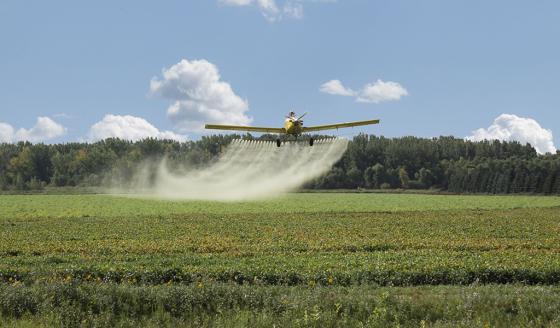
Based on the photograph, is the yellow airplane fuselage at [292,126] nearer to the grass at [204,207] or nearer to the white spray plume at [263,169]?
the grass at [204,207]

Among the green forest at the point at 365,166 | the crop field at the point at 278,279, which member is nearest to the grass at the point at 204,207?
the crop field at the point at 278,279

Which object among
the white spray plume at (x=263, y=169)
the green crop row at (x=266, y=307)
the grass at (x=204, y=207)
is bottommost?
the green crop row at (x=266, y=307)

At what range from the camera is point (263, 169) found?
266 ft

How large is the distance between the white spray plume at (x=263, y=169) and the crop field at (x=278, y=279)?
3942cm

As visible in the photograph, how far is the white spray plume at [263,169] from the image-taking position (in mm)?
79088

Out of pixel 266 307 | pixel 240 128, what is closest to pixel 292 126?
pixel 240 128

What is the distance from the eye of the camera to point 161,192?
102 meters

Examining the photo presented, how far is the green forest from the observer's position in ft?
443

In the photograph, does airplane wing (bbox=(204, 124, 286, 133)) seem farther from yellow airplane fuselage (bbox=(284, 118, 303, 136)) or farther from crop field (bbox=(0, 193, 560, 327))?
crop field (bbox=(0, 193, 560, 327))

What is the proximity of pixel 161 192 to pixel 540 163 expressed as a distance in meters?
97.5

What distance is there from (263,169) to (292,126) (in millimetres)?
33123

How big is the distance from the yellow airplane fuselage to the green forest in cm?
6649

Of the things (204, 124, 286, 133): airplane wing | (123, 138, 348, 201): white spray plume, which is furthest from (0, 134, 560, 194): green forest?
(204, 124, 286, 133): airplane wing

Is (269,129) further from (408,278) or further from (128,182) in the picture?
(128,182)
